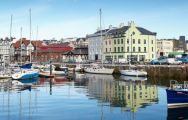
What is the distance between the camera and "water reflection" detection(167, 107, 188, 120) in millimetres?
31603

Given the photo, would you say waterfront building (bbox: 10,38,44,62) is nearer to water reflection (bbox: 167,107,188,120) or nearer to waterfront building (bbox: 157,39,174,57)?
waterfront building (bbox: 157,39,174,57)

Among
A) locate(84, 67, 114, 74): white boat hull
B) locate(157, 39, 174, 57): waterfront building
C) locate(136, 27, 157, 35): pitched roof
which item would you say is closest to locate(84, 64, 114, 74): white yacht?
locate(84, 67, 114, 74): white boat hull

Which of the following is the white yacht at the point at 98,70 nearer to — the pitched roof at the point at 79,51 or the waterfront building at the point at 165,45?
the pitched roof at the point at 79,51

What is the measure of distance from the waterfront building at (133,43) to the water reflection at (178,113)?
6719 centimetres

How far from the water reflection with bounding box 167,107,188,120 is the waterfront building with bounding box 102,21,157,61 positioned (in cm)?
6719

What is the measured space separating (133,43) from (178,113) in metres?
73.0

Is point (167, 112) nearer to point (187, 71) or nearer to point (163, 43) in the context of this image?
point (187, 71)

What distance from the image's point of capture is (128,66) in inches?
3403

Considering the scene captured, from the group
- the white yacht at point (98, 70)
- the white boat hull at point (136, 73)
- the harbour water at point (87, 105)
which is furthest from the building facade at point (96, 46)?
the harbour water at point (87, 105)

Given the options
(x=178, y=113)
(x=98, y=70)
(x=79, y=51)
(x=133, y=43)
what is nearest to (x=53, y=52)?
(x=79, y=51)

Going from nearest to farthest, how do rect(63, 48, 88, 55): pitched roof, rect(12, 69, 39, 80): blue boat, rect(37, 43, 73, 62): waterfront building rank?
1. rect(12, 69, 39, 80): blue boat
2. rect(63, 48, 88, 55): pitched roof
3. rect(37, 43, 73, 62): waterfront building

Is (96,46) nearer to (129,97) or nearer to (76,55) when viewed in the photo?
(76,55)

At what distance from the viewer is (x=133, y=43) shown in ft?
347

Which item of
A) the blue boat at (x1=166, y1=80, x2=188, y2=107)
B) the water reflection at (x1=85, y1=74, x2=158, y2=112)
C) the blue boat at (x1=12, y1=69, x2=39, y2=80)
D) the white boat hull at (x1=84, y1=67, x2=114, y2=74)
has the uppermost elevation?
the white boat hull at (x1=84, y1=67, x2=114, y2=74)
